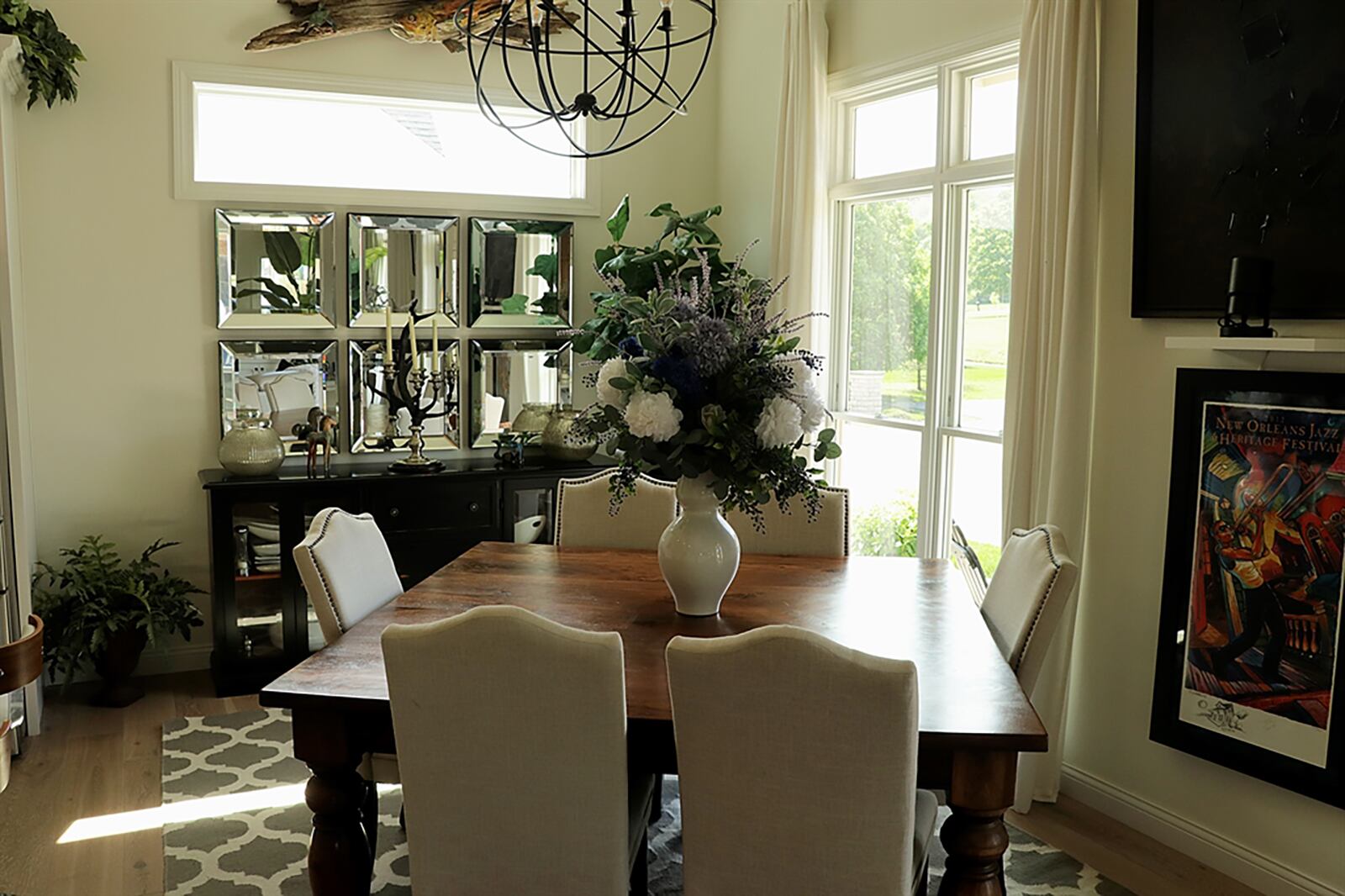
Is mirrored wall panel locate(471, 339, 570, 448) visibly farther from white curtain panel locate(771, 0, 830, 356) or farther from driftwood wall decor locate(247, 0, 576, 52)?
driftwood wall decor locate(247, 0, 576, 52)

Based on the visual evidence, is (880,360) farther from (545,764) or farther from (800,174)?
(545,764)

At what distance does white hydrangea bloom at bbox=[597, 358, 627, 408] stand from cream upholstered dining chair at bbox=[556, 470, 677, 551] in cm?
103

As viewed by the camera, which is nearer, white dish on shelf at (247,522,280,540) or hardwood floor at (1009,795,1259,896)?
hardwood floor at (1009,795,1259,896)

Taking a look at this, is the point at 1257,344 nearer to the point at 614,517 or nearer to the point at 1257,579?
the point at 1257,579

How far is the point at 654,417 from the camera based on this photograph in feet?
7.97

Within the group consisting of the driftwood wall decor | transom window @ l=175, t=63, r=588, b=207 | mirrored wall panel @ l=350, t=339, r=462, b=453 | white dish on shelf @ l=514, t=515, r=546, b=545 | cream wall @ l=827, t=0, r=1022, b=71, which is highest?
the driftwood wall decor

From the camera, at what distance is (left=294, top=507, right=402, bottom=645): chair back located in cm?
265

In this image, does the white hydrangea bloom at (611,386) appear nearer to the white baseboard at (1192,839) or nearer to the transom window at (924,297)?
the transom window at (924,297)

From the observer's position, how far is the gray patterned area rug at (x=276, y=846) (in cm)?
301

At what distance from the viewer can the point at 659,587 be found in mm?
2992

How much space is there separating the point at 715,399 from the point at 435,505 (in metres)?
2.46

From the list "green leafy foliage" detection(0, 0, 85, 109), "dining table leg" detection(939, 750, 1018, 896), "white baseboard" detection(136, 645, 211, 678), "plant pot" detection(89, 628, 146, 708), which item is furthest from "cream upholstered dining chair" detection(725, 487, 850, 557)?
"green leafy foliage" detection(0, 0, 85, 109)

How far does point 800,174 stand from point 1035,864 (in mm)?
2795

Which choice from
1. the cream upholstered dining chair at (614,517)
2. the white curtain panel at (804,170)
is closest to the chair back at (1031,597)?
the cream upholstered dining chair at (614,517)
